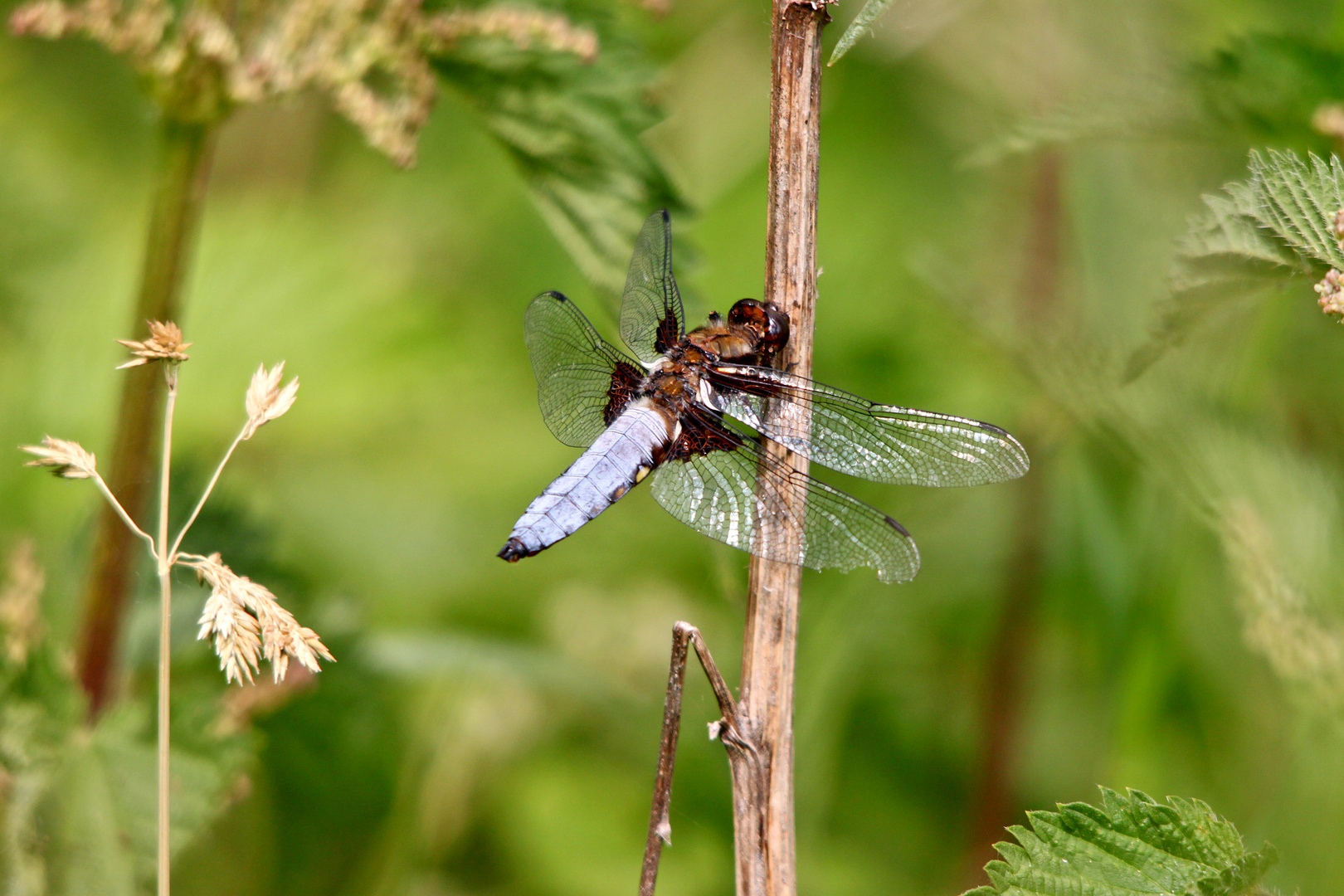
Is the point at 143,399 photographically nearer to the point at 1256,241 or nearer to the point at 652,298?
the point at 652,298

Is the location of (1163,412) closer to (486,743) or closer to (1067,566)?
(1067,566)

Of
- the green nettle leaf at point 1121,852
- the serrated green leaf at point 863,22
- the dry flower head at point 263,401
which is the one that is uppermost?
the serrated green leaf at point 863,22

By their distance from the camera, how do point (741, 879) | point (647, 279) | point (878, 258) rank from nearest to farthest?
1. point (741, 879)
2. point (647, 279)
3. point (878, 258)

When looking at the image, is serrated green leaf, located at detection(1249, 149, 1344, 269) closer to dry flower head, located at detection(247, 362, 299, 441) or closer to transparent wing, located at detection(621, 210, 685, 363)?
transparent wing, located at detection(621, 210, 685, 363)

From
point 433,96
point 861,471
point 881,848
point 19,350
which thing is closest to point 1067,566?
point 881,848

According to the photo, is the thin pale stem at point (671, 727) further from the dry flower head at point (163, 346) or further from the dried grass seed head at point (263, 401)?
the dry flower head at point (163, 346)

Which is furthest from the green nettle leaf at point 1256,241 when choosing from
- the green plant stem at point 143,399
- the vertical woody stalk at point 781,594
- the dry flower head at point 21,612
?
the dry flower head at point 21,612
